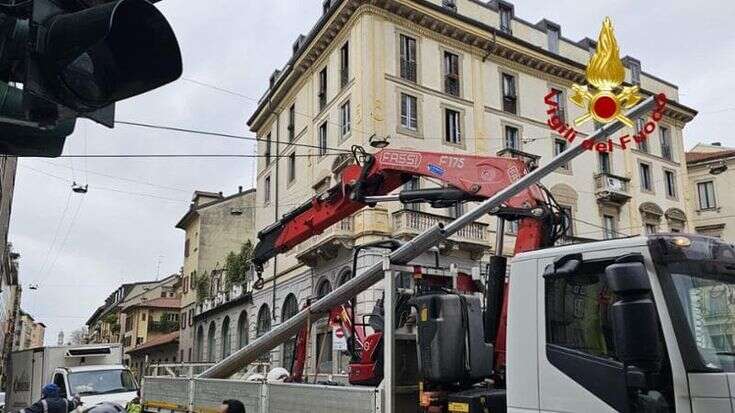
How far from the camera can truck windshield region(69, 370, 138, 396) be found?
16.9 metres

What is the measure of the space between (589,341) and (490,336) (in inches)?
56.2

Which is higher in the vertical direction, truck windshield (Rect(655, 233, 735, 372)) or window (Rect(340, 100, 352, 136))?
window (Rect(340, 100, 352, 136))

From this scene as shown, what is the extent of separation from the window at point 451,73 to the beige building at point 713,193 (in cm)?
2042

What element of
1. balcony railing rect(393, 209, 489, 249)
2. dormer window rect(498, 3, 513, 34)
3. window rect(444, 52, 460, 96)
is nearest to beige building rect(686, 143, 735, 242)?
dormer window rect(498, 3, 513, 34)

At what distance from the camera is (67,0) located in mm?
2619

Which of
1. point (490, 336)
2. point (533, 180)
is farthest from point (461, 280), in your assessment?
point (533, 180)

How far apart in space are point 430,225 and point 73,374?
1271 cm

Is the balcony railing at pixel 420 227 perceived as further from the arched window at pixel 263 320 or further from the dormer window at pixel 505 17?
the arched window at pixel 263 320

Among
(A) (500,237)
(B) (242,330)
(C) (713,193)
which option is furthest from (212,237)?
A: (A) (500,237)

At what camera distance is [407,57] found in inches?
1072

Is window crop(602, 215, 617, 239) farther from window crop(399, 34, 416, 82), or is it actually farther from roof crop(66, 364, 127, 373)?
roof crop(66, 364, 127, 373)

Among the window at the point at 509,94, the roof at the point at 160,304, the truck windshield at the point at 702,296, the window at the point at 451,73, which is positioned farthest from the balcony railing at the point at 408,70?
the roof at the point at 160,304

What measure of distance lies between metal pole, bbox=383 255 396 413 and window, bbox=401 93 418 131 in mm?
20405

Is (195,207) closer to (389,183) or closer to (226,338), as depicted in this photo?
(226,338)
